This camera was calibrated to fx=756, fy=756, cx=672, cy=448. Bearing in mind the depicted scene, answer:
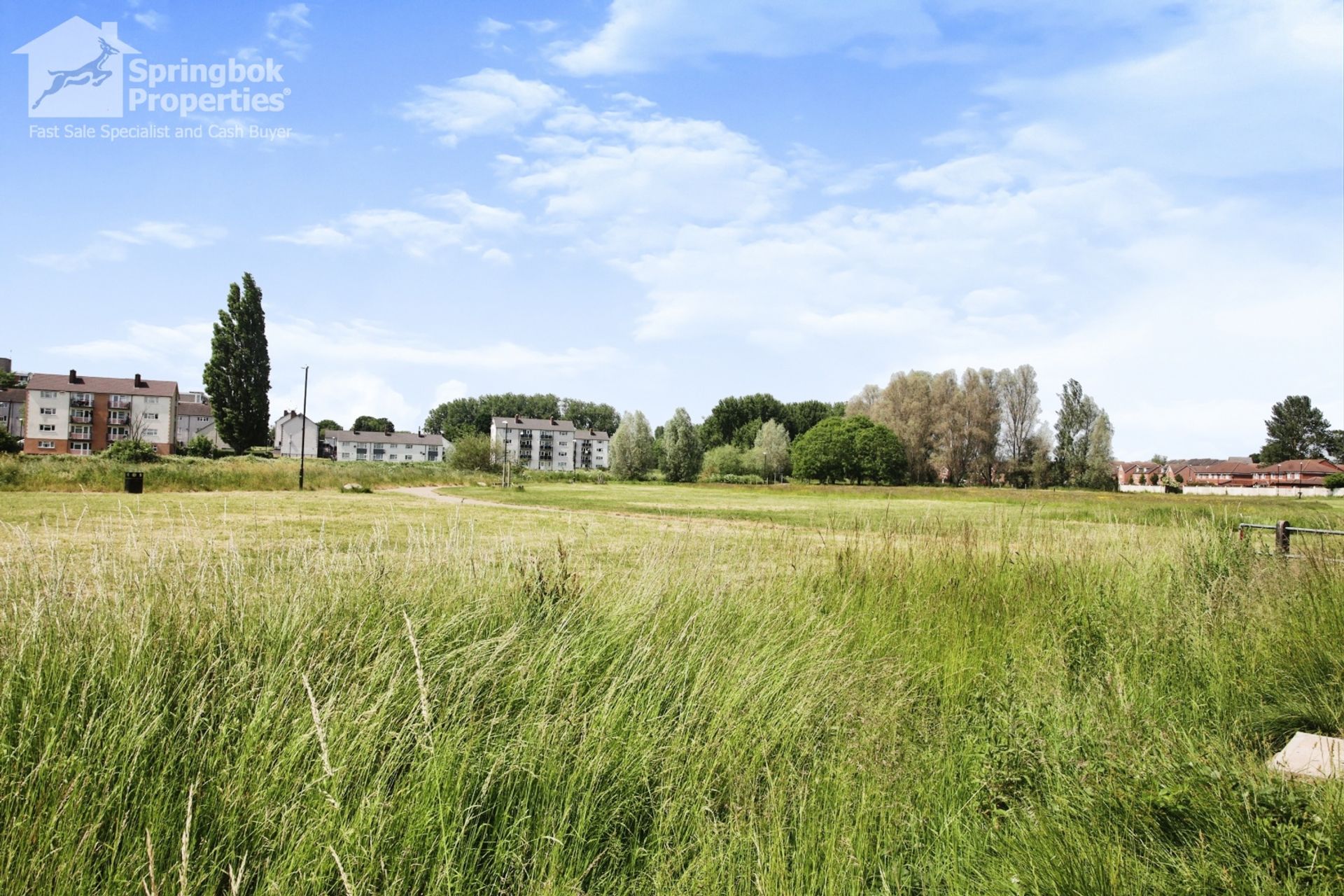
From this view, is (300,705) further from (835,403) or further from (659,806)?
(835,403)

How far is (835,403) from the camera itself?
111688mm

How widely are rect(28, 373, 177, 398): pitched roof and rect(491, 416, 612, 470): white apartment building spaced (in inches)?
1907

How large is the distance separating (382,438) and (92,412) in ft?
139

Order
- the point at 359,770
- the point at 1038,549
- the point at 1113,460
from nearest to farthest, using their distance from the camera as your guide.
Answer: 1. the point at 359,770
2. the point at 1038,549
3. the point at 1113,460

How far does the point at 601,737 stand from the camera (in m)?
3.33

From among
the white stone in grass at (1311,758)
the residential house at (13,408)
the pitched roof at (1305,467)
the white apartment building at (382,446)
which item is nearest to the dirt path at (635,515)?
the white stone in grass at (1311,758)

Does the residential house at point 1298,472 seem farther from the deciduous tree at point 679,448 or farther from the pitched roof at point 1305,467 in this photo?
the deciduous tree at point 679,448

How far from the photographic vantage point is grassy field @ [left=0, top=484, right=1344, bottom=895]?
2.48 metres

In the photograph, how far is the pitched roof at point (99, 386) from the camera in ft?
281

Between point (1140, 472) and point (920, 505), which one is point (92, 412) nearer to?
point (920, 505)

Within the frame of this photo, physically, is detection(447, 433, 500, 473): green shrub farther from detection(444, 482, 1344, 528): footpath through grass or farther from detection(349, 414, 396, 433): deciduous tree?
detection(349, 414, 396, 433): deciduous tree

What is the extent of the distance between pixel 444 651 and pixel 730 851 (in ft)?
5.47

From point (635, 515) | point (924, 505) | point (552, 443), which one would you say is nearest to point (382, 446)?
point (552, 443)

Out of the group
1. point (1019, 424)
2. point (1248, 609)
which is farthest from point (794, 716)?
point (1019, 424)
